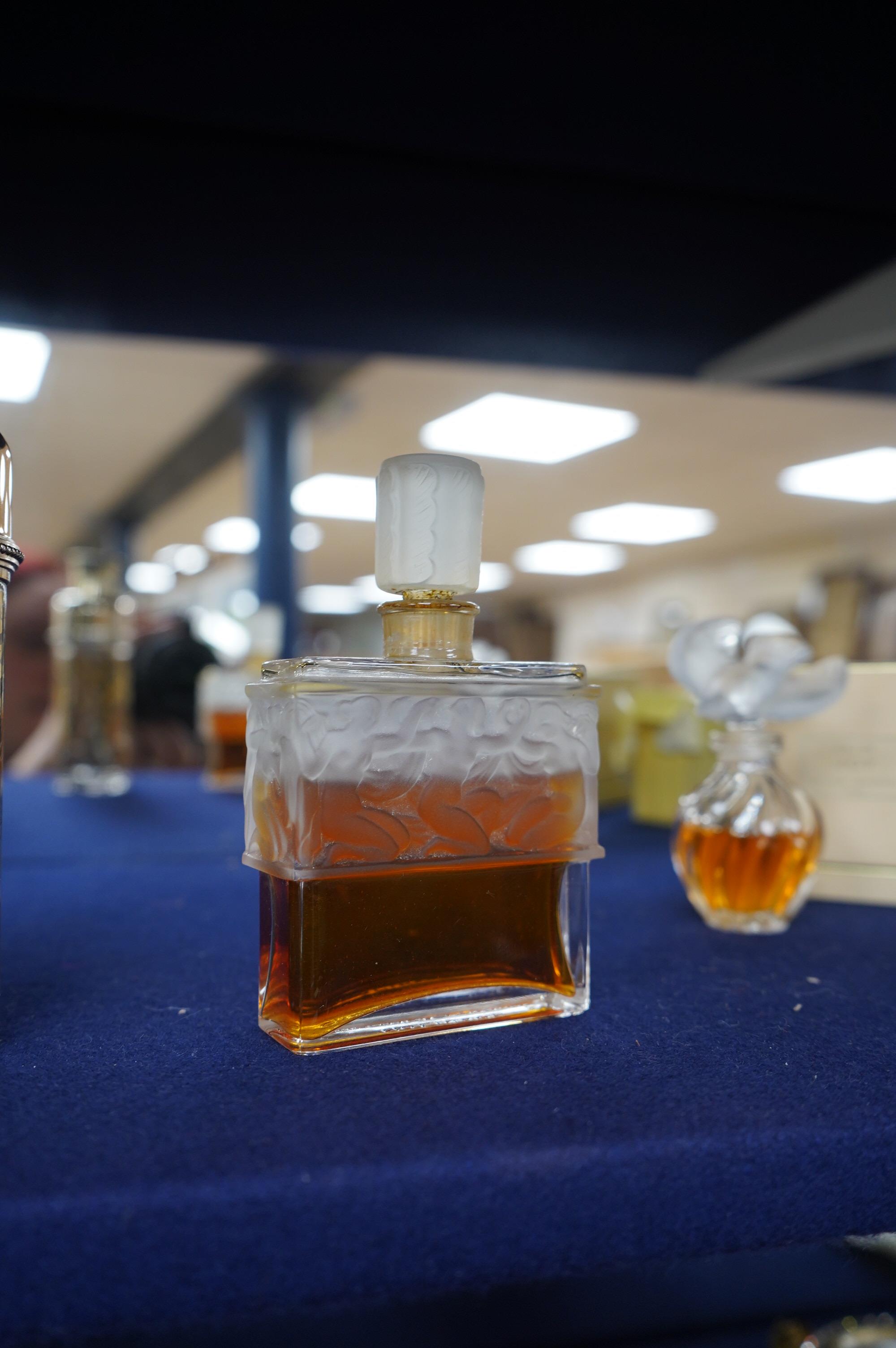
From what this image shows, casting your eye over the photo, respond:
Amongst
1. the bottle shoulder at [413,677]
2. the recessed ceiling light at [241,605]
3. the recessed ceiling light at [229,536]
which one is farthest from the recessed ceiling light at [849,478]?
the bottle shoulder at [413,677]

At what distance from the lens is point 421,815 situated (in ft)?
1.24

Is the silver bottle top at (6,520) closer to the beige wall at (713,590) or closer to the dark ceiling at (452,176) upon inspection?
the dark ceiling at (452,176)

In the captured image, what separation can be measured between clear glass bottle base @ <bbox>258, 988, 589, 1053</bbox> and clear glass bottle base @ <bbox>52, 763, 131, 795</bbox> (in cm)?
91

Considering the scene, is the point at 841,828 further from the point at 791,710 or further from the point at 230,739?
the point at 230,739

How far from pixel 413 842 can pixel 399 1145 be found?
0.37 ft

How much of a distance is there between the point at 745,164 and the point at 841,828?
450 millimetres

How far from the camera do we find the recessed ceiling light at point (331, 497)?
17.7ft

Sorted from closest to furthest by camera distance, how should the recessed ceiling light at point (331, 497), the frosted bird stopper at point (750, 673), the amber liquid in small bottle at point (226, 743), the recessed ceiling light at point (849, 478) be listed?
1. the frosted bird stopper at point (750, 673)
2. the amber liquid in small bottle at point (226, 743)
3. the recessed ceiling light at point (849, 478)
4. the recessed ceiling light at point (331, 497)

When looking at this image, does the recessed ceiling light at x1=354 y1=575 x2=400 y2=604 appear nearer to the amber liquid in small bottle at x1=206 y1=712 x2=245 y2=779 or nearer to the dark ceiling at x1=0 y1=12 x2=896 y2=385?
the amber liquid in small bottle at x1=206 y1=712 x2=245 y2=779

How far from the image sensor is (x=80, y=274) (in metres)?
0.76

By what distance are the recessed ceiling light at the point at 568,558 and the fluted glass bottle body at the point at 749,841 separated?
23.1 feet

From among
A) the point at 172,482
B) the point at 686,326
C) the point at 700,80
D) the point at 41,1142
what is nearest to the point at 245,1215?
the point at 41,1142

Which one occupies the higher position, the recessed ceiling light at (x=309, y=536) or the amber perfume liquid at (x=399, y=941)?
the recessed ceiling light at (x=309, y=536)

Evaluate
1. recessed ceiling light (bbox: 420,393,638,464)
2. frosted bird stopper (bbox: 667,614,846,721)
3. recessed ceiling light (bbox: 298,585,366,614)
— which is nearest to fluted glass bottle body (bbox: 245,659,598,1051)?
frosted bird stopper (bbox: 667,614,846,721)
